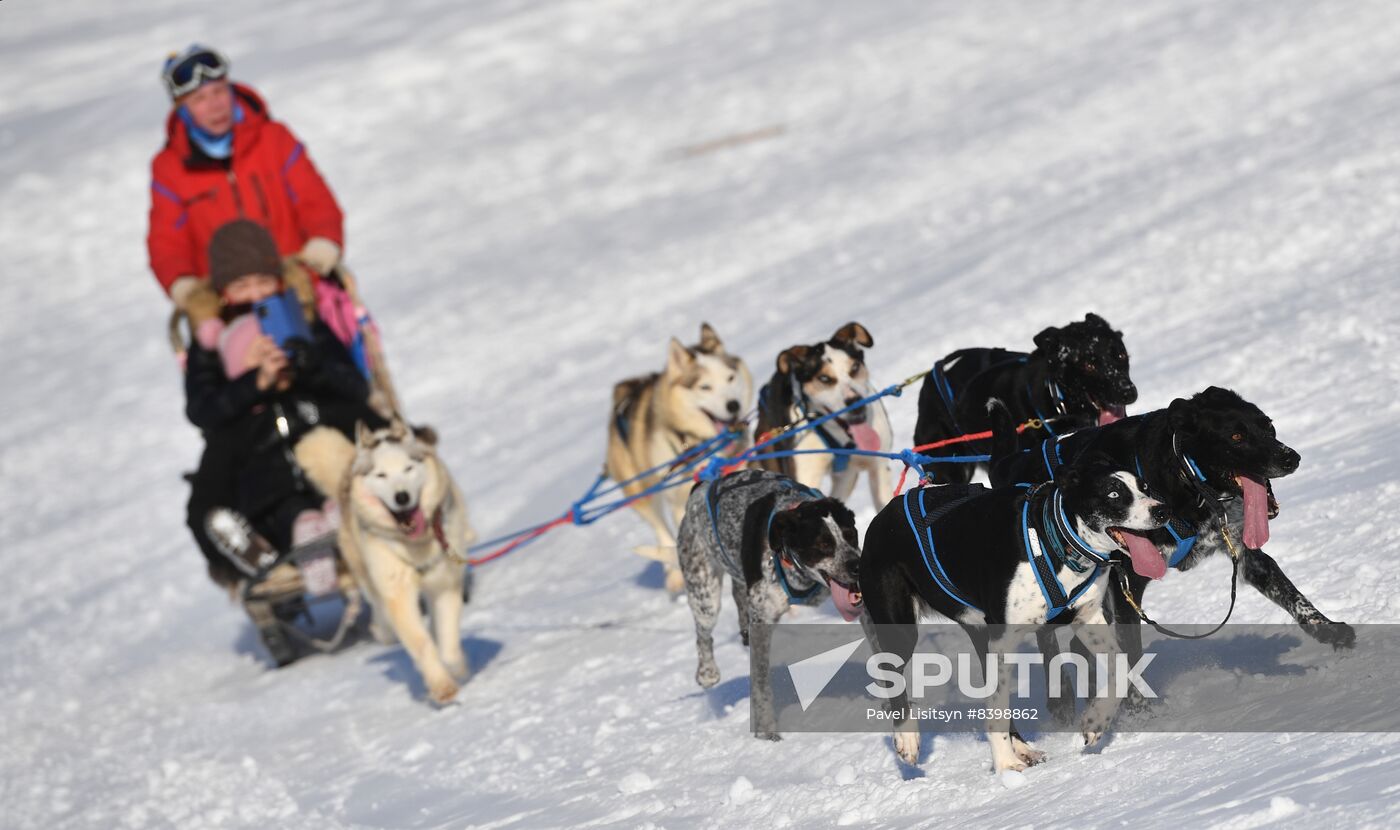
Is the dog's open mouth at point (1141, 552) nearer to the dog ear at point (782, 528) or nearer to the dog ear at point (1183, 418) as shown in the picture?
the dog ear at point (1183, 418)

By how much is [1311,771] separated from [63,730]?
262 inches

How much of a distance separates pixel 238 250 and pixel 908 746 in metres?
4.73

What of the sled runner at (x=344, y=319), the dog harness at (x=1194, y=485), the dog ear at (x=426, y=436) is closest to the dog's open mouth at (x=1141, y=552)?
the dog harness at (x=1194, y=485)

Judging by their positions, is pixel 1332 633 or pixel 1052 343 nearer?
pixel 1332 633

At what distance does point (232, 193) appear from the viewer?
322 inches

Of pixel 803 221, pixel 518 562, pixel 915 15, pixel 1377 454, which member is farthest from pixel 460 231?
pixel 1377 454

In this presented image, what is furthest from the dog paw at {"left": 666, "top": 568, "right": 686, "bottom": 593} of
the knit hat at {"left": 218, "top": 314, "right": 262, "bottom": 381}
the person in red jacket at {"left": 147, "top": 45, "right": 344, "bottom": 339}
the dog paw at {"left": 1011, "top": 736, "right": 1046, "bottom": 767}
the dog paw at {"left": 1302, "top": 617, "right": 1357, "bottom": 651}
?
the dog paw at {"left": 1302, "top": 617, "right": 1357, "bottom": 651}

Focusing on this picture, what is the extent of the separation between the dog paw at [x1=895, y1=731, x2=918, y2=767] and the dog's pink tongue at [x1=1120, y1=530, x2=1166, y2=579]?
944 millimetres

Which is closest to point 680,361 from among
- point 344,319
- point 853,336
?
point 853,336

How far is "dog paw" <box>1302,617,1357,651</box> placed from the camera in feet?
13.7

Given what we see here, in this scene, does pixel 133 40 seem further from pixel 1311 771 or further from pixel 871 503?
→ pixel 1311 771

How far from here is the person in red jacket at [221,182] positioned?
314 inches

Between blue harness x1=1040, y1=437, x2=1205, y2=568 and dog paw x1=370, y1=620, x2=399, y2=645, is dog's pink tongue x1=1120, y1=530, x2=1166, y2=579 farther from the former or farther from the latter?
dog paw x1=370, y1=620, x2=399, y2=645

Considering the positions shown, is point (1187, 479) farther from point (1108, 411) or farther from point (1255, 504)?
point (1108, 411)
